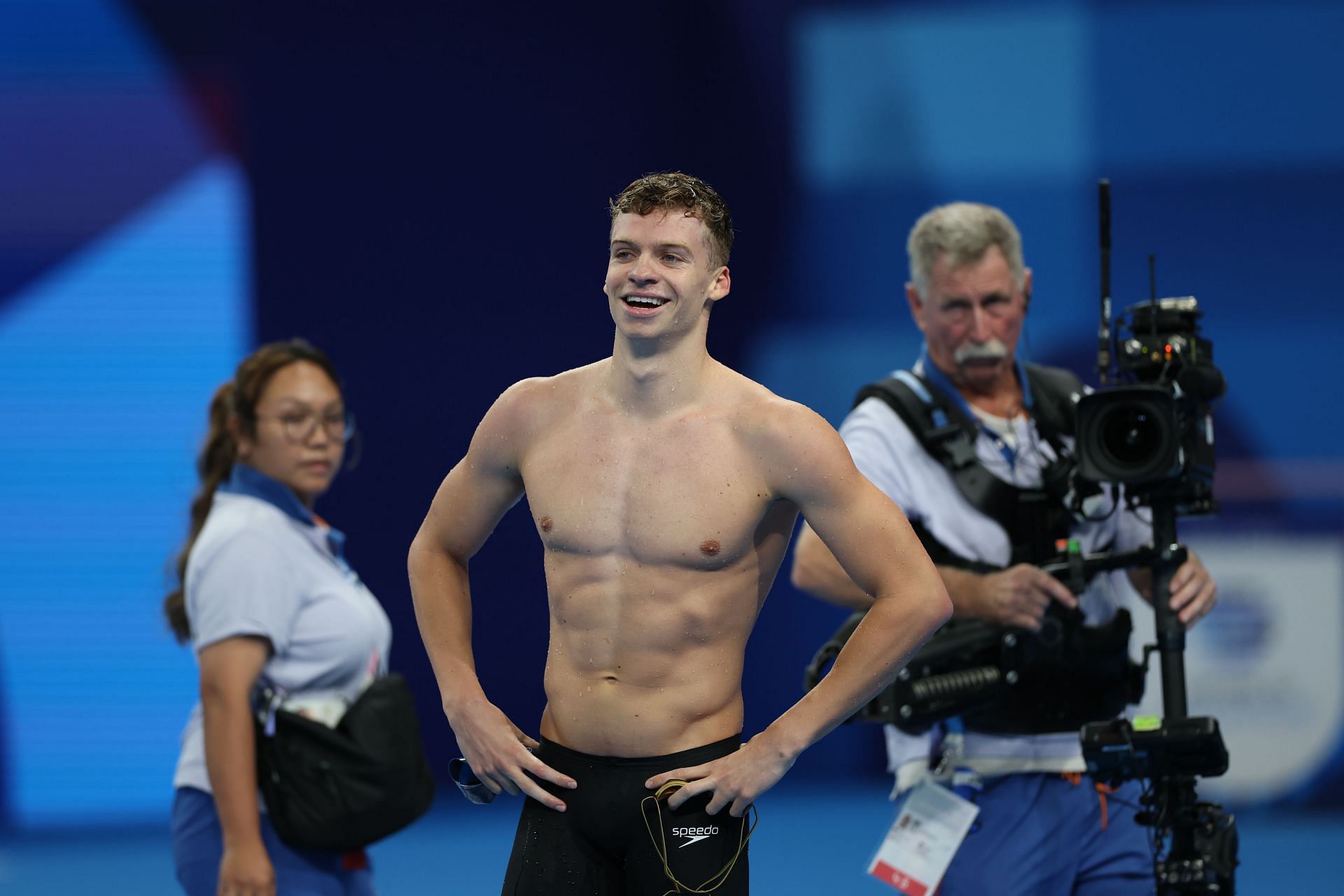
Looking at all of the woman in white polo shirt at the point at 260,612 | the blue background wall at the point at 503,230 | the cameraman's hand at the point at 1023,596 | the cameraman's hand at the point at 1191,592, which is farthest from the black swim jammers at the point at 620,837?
the blue background wall at the point at 503,230

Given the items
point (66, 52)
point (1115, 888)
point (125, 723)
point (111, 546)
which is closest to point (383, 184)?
point (66, 52)

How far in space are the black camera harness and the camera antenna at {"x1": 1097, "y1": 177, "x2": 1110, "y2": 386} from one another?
9.2 inches

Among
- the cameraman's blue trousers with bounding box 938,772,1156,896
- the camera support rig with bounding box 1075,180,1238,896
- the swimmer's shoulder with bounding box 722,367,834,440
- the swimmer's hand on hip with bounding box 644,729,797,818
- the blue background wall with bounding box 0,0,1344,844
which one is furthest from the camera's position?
the blue background wall with bounding box 0,0,1344,844

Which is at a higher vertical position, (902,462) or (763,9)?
(763,9)

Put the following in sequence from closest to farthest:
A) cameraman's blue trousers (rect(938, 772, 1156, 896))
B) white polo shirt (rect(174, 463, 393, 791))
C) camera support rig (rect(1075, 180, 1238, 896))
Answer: camera support rig (rect(1075, 180, 1238, 896)) → cameraman's blue trousers (rect(938, 772, 1156, 896)) → white polo shirt (rect(174, 463, 393, 791))

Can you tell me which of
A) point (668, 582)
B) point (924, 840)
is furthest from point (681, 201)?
point (924, 840)

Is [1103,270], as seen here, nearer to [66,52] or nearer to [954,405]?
[954,405]

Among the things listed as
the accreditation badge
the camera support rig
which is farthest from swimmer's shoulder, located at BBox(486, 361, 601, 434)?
the accreditation badge

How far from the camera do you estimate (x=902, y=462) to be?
342cm

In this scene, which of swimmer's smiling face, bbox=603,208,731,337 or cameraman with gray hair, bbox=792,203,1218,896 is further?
cameraman with gray hair, bbox=792,203,1218,896

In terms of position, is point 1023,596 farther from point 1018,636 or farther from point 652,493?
point 652,493

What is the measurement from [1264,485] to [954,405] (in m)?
4.22

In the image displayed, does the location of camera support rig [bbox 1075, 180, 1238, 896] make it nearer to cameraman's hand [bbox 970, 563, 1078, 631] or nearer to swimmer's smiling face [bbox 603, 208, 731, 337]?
cameraman's hand [bbox 970, 563, 1078, 631]

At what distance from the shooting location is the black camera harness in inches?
128
